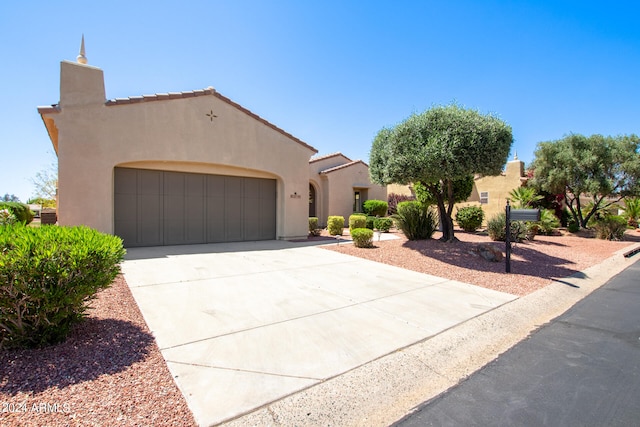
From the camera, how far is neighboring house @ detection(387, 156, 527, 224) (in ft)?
67.2

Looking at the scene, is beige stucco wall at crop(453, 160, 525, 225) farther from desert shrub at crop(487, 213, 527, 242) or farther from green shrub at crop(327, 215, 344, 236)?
green shrub at crop(327, 215, 344, 236)

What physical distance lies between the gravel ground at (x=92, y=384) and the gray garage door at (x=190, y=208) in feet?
25.7

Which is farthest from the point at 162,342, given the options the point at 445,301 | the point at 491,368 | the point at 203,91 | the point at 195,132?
the point at 203,91

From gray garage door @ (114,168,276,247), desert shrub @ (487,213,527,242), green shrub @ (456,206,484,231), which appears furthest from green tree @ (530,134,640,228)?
gray garage door @ (114,168,276,247)

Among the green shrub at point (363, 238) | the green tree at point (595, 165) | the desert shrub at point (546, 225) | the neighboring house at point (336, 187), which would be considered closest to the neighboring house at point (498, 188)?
the green tree at point (595, 165)

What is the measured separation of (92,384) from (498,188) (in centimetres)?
2378

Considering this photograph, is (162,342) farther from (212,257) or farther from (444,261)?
(444,261)

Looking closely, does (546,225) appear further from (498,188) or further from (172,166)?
(172,166)

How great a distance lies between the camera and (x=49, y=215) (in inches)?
452

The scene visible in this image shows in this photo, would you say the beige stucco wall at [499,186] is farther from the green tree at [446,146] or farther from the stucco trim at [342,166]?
the green tree at [446,146]

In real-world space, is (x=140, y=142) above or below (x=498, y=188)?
above

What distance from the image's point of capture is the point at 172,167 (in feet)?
36.7

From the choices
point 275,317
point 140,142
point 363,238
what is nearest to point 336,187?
point 363,238

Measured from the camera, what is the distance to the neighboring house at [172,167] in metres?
9.33
